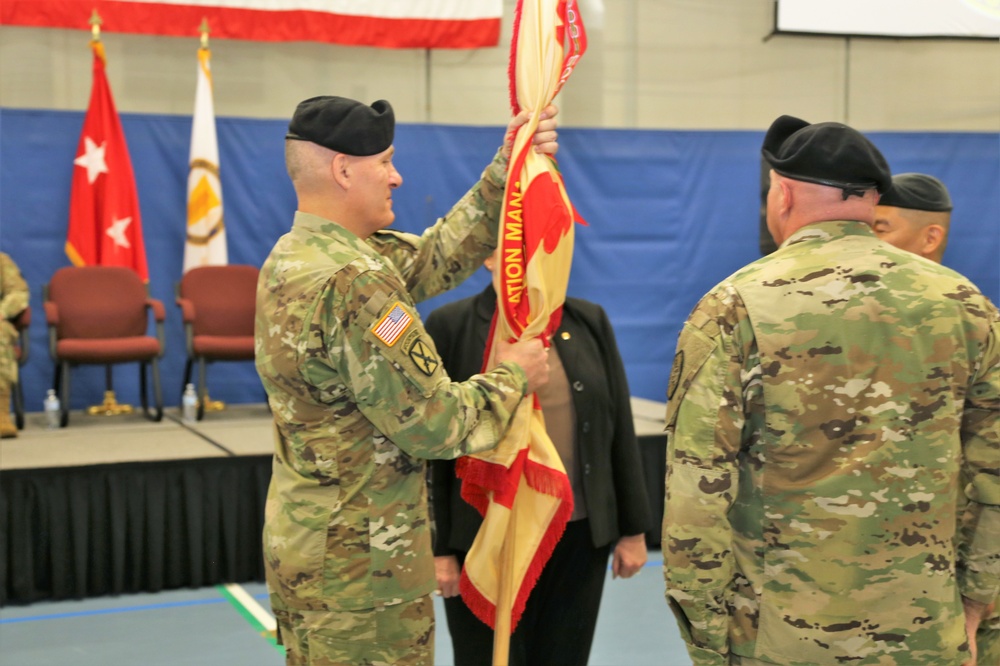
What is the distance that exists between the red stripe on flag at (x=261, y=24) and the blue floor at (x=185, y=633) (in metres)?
4.19

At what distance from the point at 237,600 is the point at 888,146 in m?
6.22

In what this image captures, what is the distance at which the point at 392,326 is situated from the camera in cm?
192

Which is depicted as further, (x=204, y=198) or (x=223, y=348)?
(x=204, y=198)

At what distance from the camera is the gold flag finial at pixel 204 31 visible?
7250 millimetres

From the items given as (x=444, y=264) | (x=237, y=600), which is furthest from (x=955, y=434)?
(x=237, y=600)

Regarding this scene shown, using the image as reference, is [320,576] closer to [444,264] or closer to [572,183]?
[444,264]

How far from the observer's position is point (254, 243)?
743cm

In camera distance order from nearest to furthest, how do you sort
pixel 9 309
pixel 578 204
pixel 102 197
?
pixel 9 309 < pixel 102 197 < pixel 578 204

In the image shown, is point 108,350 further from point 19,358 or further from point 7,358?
point 7,358

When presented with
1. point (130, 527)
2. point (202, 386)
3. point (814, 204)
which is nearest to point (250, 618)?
point (130, 527)

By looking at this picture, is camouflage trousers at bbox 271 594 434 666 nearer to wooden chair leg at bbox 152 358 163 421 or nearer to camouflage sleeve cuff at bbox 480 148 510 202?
camouflage sleeve cuff at bbox 480 148 510 202

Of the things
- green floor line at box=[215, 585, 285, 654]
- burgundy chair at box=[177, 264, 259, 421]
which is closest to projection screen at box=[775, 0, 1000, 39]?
burgundy chair at box=[177, 264, 259, 421]

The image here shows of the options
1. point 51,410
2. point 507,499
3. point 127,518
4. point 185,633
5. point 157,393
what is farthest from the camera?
point 157,393

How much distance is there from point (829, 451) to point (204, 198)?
5.95 meters
